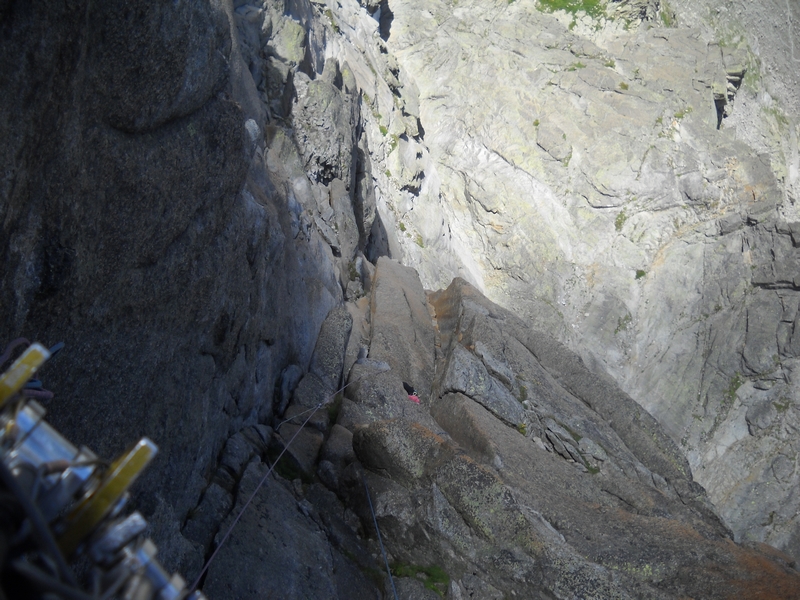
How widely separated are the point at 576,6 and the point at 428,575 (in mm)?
45132

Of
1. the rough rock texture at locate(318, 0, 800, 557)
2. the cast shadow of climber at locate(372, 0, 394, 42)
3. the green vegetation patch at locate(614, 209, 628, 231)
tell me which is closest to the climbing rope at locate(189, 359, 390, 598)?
the rough rock texture at locate(318, 0, 800, 557)

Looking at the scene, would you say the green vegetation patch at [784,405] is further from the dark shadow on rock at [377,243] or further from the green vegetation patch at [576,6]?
the green vegetation patch at [576,6]

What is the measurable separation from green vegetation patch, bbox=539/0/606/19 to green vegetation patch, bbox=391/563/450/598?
44299 millimetres

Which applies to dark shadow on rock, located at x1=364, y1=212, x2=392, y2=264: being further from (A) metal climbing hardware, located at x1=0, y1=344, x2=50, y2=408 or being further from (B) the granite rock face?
(A) metal climbing hardware, located at x1=0, y1=344, x2=50, y2=408

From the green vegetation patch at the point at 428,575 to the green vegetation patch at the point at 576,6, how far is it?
44.3 m

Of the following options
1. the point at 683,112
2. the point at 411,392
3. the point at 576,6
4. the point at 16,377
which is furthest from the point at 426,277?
the point at 16,377

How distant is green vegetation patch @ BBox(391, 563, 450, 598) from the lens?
375 inches

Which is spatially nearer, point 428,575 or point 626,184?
point 428,575

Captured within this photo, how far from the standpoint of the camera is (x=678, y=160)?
3831cm

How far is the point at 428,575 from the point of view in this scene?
383 inches

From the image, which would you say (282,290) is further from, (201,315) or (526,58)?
(526,58)

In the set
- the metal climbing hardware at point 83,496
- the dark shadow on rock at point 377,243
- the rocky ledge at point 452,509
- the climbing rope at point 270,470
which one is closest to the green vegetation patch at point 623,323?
the dark shadow on rock at point 377,243

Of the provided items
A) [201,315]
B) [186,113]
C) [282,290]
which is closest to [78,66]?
[186,113]

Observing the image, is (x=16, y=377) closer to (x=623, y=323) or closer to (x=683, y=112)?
(x=623, y=323)
